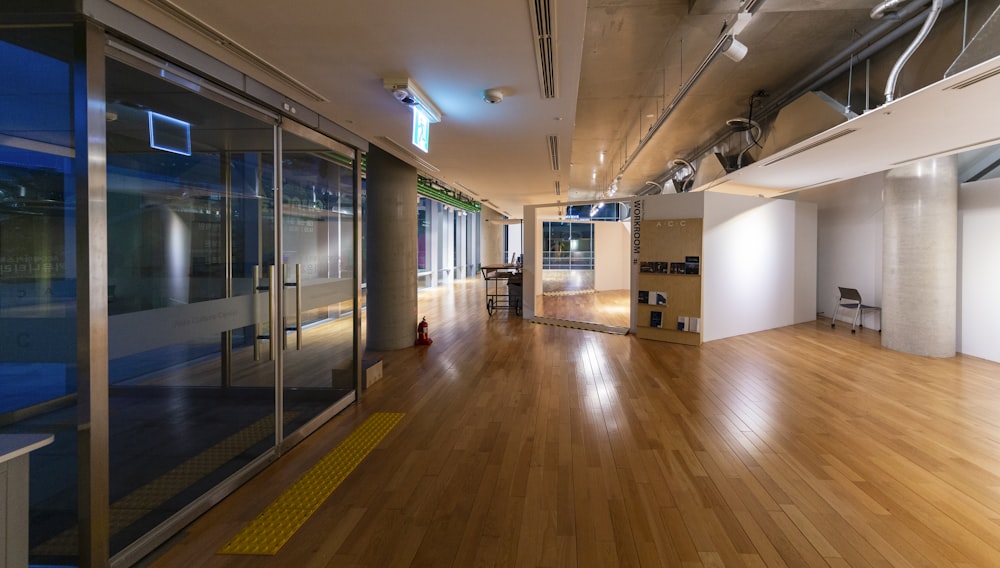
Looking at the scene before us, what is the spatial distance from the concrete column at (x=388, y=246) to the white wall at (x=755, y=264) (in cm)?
519

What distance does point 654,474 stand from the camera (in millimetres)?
3090

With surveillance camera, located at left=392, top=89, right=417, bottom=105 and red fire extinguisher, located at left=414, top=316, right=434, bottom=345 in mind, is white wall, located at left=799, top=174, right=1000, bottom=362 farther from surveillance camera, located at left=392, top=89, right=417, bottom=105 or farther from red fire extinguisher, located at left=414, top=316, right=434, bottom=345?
red fire extinguisher, located at left=414, top=316, right=434, bottom=345

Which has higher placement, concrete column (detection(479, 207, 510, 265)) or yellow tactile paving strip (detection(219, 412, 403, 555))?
concrete column (detection(479, 207, 510, 265))

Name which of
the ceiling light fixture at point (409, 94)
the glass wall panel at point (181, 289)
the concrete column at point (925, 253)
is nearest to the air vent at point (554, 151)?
the ceiling light fixture at point (409, 94)

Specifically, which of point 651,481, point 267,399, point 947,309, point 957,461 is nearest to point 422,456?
point 651,481

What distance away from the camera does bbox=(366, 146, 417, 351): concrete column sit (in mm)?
7078

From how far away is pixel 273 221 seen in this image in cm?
346

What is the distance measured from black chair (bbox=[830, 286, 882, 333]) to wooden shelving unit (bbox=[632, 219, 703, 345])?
3.72 metres

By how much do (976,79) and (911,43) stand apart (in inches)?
36.2

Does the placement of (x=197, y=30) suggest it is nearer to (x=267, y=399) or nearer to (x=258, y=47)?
(x=258, y=47)

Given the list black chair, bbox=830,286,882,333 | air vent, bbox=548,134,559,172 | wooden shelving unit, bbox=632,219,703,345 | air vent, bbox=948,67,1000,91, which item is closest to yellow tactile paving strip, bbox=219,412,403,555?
air vent, bbox=548,134,559,172

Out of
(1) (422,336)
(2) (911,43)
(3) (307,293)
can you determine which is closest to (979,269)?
(2) (911,43)

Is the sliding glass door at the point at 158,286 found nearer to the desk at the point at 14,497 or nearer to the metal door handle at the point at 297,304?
the metal door handle at the point at 297,304

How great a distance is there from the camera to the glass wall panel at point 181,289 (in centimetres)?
270
